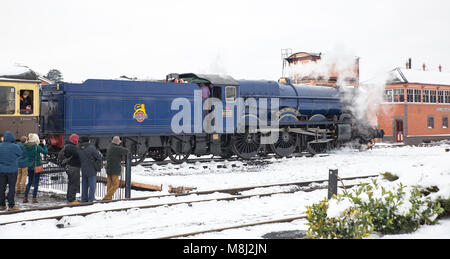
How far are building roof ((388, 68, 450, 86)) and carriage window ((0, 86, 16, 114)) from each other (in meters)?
30.6

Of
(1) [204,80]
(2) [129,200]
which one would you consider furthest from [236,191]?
(1) [204,80]

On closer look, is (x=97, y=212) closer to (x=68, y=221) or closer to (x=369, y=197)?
(x=68, y=221)

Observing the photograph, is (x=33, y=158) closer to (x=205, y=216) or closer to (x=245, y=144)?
(x=205, y=216)

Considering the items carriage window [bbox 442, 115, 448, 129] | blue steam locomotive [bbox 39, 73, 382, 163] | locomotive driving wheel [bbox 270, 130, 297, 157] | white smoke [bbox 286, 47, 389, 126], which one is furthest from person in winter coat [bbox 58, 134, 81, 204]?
carriage window [bbox 442, 115, 448, 129]

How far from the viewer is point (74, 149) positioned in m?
10.1

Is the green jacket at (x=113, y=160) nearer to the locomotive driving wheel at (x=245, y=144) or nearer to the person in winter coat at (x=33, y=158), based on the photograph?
the person in winter coat at (x=33, y=158)

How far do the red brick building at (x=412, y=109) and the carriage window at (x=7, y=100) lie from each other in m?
30.2

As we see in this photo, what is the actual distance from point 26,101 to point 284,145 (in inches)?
442

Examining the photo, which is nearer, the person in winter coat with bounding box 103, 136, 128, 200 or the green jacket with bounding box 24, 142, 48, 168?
the person in winter coat with bounding box 103, 136, 128, 200

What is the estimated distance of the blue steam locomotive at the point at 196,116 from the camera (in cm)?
1518

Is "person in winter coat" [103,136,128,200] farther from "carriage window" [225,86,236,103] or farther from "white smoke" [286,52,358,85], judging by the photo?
"white smoke" [286,52,358,85]

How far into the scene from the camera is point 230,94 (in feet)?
60.1

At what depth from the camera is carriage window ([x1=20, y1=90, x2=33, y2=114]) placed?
1457 centimetres

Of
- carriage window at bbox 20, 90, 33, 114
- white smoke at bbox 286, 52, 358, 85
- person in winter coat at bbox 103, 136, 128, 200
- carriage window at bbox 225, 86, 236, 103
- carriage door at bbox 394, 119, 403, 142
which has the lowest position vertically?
person in winter coat at bbox 103, 136, 128, 200
